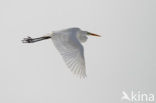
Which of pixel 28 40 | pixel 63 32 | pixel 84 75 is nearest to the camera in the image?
pixel 84 75

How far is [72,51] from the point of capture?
9.09 m

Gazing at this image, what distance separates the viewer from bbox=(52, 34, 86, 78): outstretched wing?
8.81m

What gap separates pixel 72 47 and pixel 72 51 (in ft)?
0.32

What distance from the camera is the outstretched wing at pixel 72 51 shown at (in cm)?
881

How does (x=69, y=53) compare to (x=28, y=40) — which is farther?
(x=28, y=40)

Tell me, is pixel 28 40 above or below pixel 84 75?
above

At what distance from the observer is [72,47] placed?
917 centimetres

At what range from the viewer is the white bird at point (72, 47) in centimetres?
883

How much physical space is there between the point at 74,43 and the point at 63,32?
29 cm

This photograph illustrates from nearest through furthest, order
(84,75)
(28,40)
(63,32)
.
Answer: (84,75) → (63,32) → (28,40)

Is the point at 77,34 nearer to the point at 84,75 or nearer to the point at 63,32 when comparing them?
the point at 63,32

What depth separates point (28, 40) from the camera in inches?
413

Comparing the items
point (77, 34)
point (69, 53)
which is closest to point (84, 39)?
point (77, 34)

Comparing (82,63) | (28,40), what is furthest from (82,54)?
(28,40)
